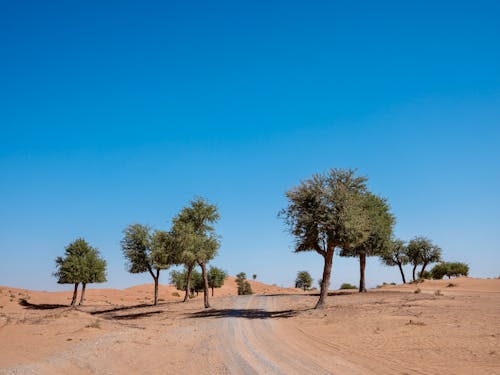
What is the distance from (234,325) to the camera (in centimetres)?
2633

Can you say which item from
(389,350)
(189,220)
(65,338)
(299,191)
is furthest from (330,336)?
(189,220)

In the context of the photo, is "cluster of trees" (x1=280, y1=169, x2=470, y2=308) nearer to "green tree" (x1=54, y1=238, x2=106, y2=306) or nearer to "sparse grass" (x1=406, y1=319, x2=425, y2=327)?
"sparse grass" (x1=406, y1=319, x2=425, y2=327)

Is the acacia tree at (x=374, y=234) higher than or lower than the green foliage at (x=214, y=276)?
higher

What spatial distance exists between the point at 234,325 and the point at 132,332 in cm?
705

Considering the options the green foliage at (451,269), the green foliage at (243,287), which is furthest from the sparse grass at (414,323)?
the green foliage at (243,287)

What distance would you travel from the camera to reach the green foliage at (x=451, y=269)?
279 feet

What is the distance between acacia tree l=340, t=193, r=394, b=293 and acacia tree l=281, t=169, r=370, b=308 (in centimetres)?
1414

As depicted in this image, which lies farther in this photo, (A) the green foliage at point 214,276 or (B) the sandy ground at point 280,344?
(A) the green foliage at point 214,276

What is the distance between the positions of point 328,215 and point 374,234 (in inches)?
736

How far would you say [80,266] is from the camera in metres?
62.9

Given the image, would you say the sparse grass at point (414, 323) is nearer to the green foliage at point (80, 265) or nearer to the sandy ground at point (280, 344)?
the sandy ground at point (280, 344)

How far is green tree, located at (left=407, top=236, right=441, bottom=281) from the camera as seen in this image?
7156 cm

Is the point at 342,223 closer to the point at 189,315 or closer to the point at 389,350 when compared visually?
the point at 389,350

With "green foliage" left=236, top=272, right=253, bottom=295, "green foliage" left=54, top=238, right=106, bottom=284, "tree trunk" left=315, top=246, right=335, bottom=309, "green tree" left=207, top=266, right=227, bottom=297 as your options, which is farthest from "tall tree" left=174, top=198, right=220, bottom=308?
"green foliage" left=236, top=272, right=253, bottom=295
